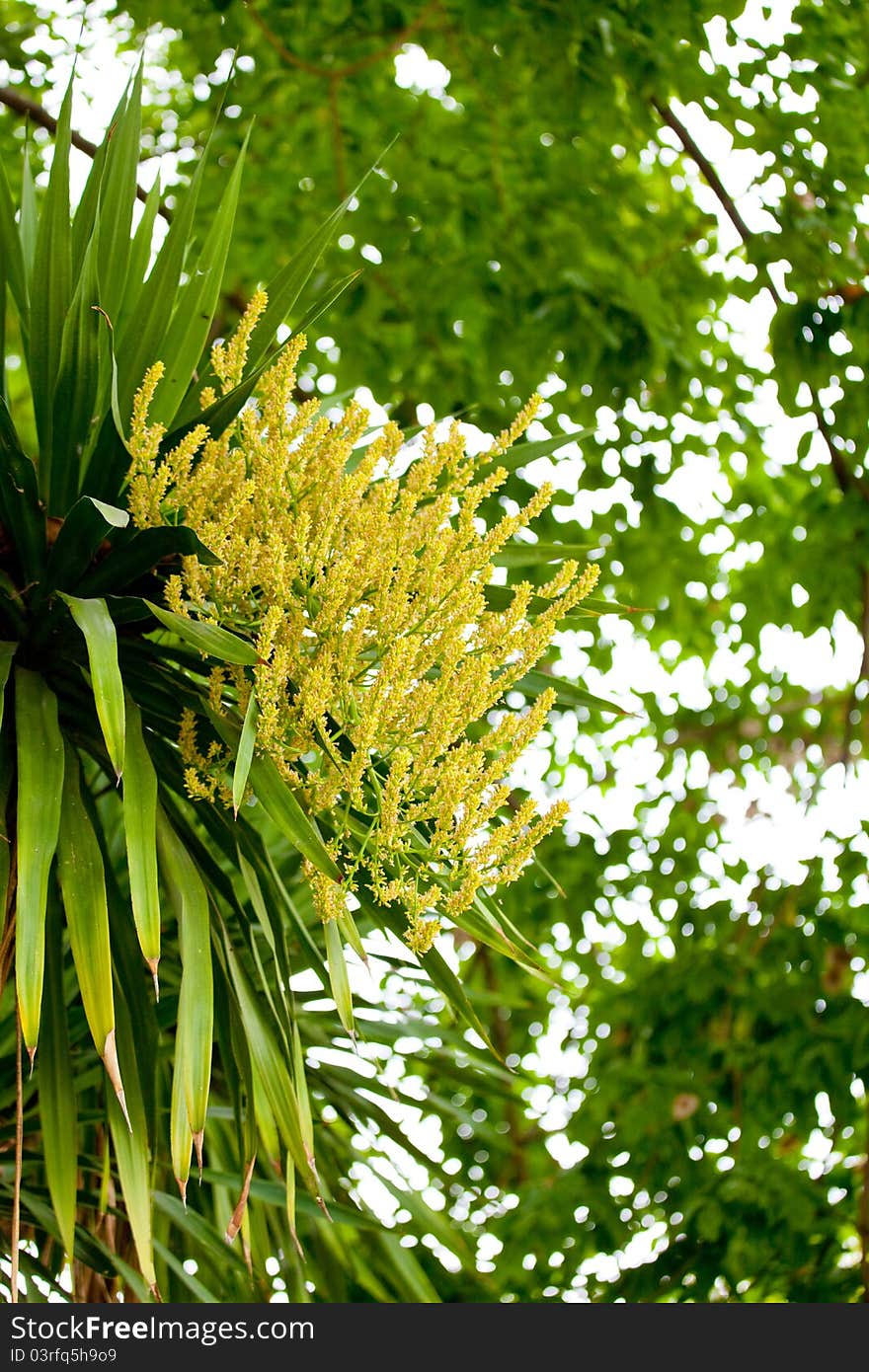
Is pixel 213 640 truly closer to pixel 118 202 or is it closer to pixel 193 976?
pixel 193 976

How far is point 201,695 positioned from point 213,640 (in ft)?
0.85

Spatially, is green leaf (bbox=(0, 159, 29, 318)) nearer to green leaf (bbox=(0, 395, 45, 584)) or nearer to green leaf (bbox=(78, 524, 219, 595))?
green leaf (bbox=(0, 395, 45, 584))

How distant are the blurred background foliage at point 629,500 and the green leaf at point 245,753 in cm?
110

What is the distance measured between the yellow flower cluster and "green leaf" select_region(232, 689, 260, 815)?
0.05 ft

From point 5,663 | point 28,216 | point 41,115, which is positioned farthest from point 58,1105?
point 41,115

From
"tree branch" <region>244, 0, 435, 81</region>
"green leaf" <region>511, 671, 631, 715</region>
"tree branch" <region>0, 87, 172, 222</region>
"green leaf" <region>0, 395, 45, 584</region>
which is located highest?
"tree branch" <region>244, 0, 435, 81</region>

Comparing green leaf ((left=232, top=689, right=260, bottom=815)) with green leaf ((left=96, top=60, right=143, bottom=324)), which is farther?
green leaf ((left=96, top=60, right=143, bottom=324))

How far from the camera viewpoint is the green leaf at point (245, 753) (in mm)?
1096

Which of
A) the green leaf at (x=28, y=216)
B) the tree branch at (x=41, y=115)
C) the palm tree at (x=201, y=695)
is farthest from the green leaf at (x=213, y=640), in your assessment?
the tree branch at (x=41, y=115)

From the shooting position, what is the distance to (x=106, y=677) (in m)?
1.16

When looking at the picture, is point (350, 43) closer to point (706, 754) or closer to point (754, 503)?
point (754, 503)

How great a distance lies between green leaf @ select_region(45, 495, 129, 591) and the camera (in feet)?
4.49

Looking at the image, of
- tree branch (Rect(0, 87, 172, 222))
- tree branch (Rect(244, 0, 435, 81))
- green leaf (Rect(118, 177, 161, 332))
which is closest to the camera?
green leaf (Rect(118, 177, 161, 332))

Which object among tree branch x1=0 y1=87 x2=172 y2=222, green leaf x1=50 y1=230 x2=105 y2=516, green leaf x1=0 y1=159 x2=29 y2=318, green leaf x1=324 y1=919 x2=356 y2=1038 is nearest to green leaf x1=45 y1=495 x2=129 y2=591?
green leaf x1=50 y1=230 x2=105 y2=516
